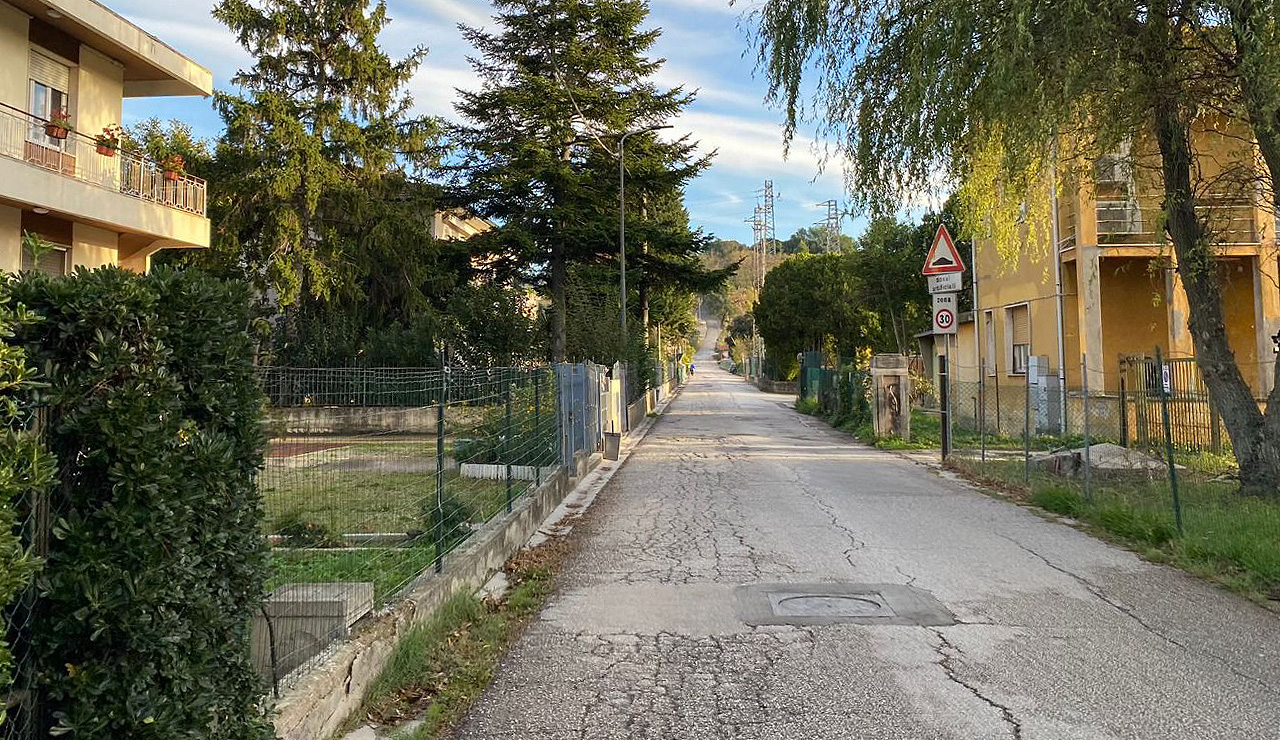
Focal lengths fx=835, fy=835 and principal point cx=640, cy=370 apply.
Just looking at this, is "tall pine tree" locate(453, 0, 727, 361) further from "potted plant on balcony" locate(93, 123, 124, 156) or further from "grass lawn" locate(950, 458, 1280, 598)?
"grass lawn" locate(950, 458, 1280, 598)

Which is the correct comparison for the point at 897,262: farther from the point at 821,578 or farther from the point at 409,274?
the point at 821,578

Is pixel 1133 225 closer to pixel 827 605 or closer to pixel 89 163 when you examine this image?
pixel 827 605

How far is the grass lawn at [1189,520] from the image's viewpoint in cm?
668

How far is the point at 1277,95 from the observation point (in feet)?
25.3

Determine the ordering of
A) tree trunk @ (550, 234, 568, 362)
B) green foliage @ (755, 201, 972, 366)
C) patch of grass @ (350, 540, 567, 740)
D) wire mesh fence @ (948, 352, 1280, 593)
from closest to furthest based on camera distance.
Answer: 1. patch of grass @ (350, 540, 567, 740)
2. wire mesh fence @ (948, 352, 1280, 593)
3. tree trunk @ (550, 234, 568, 362)
4. green foliage @ (755, 201, 972, 366)

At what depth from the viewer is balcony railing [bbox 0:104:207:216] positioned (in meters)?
13.9

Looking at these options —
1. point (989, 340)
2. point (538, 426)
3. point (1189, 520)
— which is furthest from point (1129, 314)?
point (538, 426)

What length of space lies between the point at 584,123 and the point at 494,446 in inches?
884

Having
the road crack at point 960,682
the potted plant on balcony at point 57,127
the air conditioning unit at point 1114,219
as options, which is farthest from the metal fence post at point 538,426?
the air conditioning unit at point 1114,219

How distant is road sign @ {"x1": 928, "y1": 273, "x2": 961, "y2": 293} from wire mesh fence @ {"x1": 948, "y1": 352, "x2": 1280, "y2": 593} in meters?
2.16

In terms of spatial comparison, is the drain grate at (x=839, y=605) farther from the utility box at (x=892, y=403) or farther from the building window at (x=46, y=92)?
the building window at (x=46, y=92)

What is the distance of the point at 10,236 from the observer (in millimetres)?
14414

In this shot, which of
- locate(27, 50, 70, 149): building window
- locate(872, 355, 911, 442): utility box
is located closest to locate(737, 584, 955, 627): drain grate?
locate(872, 355, 911, 442): utility box

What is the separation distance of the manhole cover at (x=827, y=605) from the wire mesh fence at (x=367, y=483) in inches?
97.6
